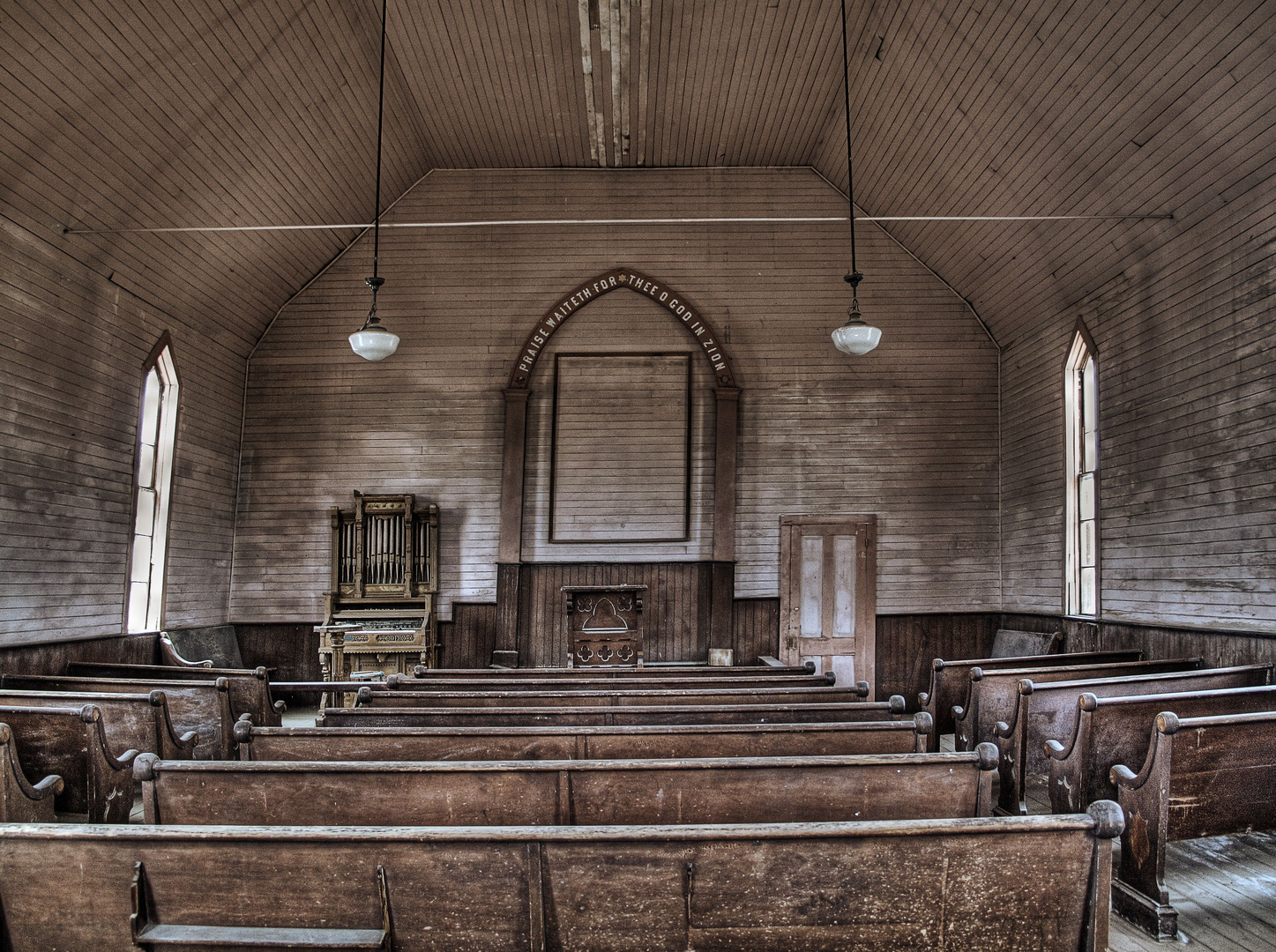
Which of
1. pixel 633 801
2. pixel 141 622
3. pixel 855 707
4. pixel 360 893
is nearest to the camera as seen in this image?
pixel 360 893

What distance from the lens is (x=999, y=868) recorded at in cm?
196

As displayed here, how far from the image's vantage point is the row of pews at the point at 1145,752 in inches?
133

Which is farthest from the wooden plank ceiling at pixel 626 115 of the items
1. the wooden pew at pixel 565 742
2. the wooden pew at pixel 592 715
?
the wooden pew at pixel 565 742

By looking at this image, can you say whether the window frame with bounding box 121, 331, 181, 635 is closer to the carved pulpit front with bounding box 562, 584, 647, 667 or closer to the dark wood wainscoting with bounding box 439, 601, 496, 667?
the dark wood wainscoting with bounding box 439, 601, 496, 667

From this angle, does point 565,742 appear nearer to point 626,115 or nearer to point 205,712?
point 205,712

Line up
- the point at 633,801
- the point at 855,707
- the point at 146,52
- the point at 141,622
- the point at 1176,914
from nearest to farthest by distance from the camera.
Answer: the point at 633,801 < the point at 1176,914 < the point at 855,707 < the point at 146,52 < the point at 141,622

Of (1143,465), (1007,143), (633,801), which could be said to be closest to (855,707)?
(633,801)

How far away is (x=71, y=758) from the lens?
4152 millimetres

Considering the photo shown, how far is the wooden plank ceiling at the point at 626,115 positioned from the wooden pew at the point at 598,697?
438 centimetres

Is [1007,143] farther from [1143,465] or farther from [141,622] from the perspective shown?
[141,622]

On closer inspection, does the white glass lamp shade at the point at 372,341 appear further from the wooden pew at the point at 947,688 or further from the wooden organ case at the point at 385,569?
the wooden pew at the point at 947,688

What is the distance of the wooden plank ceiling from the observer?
5.56 m

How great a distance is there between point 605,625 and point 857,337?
12.4ft

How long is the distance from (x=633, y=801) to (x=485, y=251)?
317 inches
